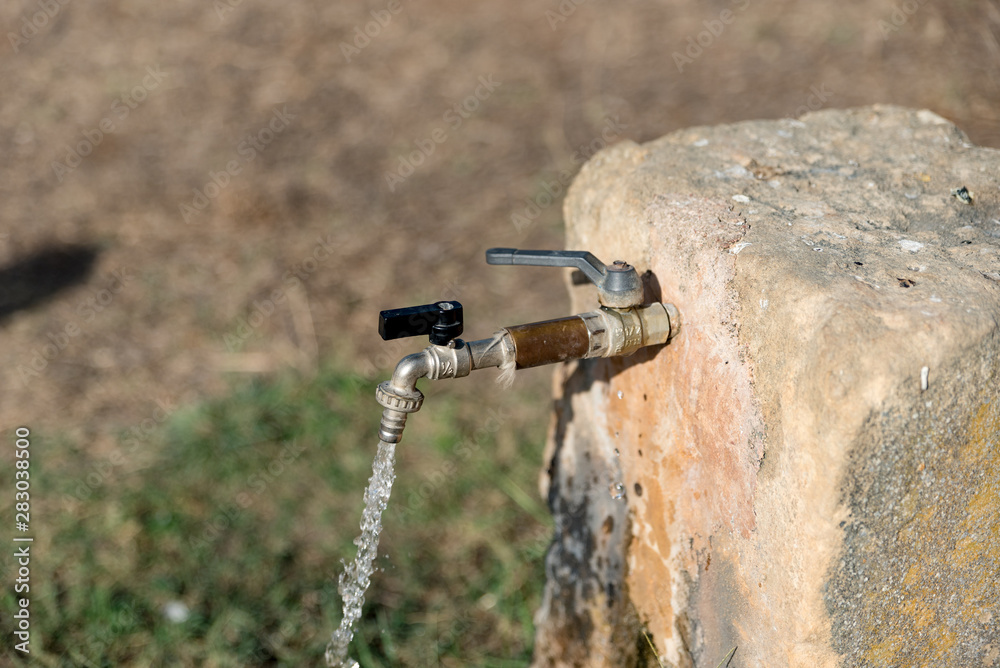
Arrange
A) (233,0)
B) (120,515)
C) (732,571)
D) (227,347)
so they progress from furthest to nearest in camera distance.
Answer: (233,0), (227,347), (120,515), (732,571)

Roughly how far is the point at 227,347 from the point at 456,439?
1.30 meters

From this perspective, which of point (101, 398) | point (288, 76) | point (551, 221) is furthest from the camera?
point (288, 76)

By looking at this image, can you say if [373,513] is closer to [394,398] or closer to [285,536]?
[394,398]

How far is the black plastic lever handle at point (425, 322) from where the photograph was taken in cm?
150

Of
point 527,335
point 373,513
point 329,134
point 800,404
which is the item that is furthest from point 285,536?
point 329,134

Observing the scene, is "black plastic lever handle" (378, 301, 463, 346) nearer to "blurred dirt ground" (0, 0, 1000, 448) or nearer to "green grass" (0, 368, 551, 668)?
"green grass" (0, 368, 551, 668)

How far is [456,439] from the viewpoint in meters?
3.49

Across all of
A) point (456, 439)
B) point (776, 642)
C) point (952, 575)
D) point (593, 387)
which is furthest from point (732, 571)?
point (456, 439)

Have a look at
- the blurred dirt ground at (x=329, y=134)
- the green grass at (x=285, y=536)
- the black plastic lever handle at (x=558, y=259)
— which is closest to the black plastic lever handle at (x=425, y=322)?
the black plastic lever handle at (x=558, y=259)

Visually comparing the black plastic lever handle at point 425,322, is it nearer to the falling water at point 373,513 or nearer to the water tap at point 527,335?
the water tap at point 527,335

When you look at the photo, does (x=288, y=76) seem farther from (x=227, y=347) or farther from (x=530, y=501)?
(x=530, y=501)

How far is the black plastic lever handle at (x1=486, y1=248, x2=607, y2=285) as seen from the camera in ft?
5.25

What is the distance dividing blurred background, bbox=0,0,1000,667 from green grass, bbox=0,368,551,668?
0.04ft

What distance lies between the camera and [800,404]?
4.30 ft
